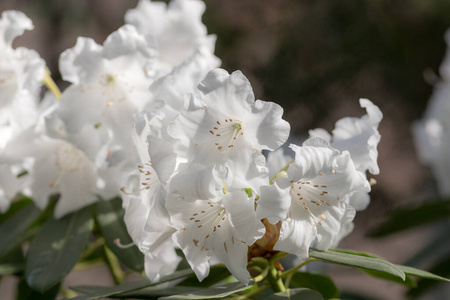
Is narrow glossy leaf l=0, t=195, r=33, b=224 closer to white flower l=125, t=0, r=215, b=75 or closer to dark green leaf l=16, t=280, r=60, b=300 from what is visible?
dark green leaf l=16, t=280, r=60, b=300

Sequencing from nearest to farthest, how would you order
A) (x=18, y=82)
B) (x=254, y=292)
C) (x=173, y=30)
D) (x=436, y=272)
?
(x=254, y=292) → (x=18, y=82) → (x=173, y=30) → (x=436, y=272)

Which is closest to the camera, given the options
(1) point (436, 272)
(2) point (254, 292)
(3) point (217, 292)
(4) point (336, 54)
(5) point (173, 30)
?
(3) point (217, 292)

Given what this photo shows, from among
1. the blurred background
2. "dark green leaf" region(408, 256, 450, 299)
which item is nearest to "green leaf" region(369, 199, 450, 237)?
"dark green leaf" region(408, 256, 450, 299)

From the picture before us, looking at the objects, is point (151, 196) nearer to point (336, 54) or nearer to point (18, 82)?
point (18, 82)

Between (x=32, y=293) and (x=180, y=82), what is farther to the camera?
(x=32, y=293)

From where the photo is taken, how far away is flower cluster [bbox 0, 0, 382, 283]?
523 mm

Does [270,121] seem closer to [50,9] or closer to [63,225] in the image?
[63,225]

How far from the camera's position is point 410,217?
1.16m

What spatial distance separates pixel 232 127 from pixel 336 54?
246 cm

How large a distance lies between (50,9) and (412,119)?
2.13 metres

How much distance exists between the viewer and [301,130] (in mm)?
2895

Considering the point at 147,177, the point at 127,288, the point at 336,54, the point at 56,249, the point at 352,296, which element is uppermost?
the point at 147,177

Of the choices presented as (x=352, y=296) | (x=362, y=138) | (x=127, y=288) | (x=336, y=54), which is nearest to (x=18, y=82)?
(x=127, y=288)

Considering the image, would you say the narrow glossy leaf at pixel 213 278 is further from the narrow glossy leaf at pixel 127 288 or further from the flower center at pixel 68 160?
the flower center at pixel 68 160
